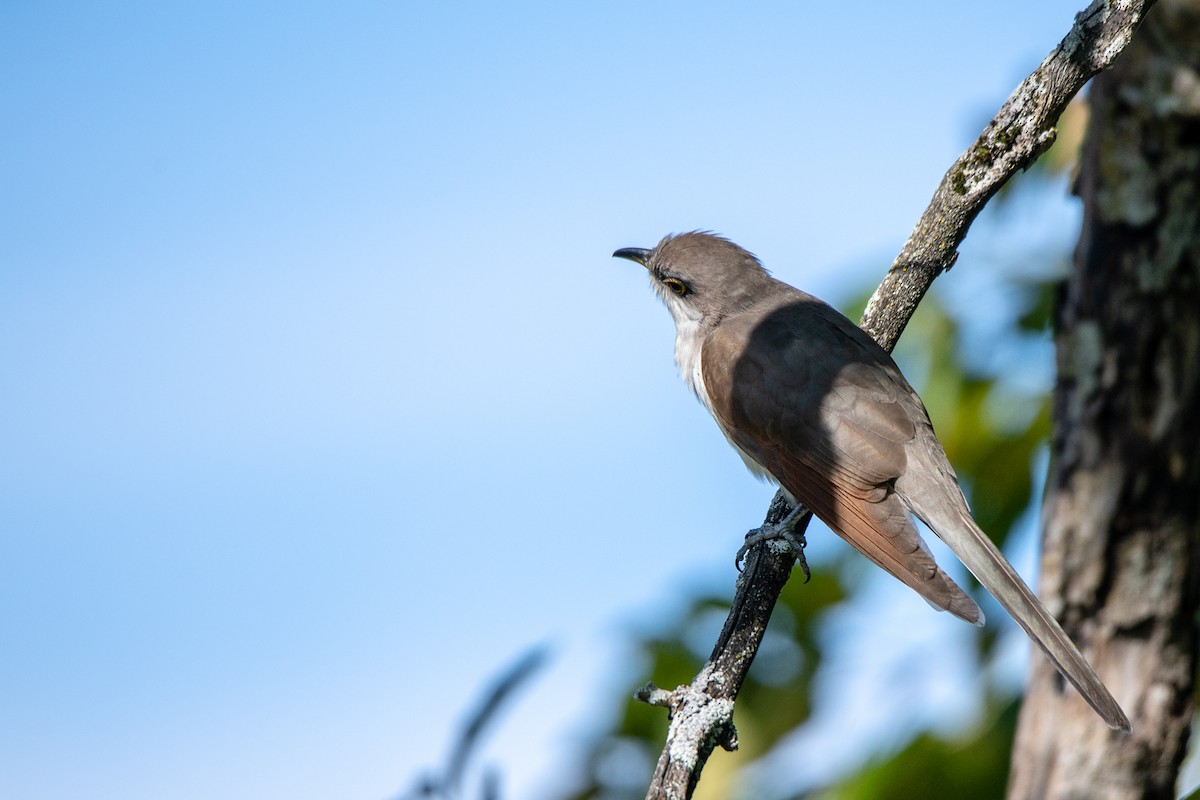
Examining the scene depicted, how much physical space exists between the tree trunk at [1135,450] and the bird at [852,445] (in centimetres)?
58

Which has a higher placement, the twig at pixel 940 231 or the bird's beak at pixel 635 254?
the bird's beak at pixel 635 254

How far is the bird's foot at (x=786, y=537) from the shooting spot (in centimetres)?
430

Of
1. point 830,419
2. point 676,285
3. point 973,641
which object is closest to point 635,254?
point 676,285

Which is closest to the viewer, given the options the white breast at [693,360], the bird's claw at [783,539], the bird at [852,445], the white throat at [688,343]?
the bird at [852,445]

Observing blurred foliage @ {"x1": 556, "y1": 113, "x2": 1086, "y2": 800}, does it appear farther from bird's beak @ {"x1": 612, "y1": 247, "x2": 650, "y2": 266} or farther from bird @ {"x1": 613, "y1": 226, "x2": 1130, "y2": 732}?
bird's beak @ {"x1": 612, "y1": 247, "x2": 650, "y2": 266}

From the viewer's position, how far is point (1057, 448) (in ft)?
15.4

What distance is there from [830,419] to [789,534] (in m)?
0.54

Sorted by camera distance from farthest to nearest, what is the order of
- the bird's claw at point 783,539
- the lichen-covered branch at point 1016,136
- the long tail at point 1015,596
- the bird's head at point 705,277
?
the bird's head at point 705,277 < the bird's claw at point 783,539 < the long tail at point 1015,596 < the lichen-covered branch at point 1016,136

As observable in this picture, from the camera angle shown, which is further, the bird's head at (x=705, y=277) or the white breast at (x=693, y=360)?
the bird's head at (x=705, y=277)

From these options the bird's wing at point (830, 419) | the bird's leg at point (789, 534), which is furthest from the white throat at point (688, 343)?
the bird's leg at point (789, 534)

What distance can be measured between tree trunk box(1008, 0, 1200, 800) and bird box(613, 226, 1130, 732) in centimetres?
58

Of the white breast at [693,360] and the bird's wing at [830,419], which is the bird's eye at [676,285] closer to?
the white breast at [693,360]

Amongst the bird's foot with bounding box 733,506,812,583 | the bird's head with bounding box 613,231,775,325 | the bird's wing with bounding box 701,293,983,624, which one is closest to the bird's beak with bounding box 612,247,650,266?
the bird's head with bounding box 613,231,775,325

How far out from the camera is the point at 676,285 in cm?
584
